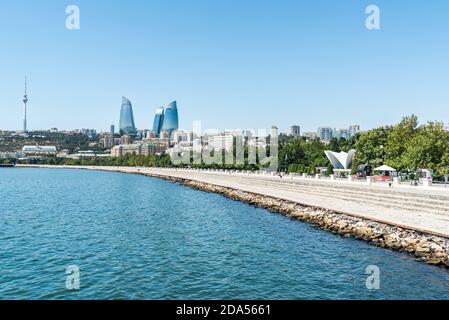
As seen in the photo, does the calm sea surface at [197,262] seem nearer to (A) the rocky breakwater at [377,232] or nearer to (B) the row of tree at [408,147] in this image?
(A) the rocky breakwater at [377,232]

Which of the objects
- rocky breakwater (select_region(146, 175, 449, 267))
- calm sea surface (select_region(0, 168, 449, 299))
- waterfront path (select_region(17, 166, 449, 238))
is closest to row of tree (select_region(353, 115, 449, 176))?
Result: waterfront path (select_region(17, 166, 449, 238))

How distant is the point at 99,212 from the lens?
4553 cm

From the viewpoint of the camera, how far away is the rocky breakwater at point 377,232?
23719mm

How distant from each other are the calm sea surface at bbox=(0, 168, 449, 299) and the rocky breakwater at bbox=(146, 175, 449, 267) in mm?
971

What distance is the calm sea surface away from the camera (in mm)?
18391

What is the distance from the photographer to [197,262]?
923 inches

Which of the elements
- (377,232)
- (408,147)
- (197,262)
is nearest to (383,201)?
(377,232)

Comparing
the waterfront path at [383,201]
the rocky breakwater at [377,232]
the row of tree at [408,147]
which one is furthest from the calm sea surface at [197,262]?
the row of tree at [408,147]

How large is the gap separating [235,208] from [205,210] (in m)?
4.23

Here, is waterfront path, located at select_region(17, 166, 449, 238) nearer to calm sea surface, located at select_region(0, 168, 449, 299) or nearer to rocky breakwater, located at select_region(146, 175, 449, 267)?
rocky breakwater, located at select_region(146, 175, 449, 267)

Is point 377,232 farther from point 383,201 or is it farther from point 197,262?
point 197,262

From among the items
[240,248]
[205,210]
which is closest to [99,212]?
[205,210]
